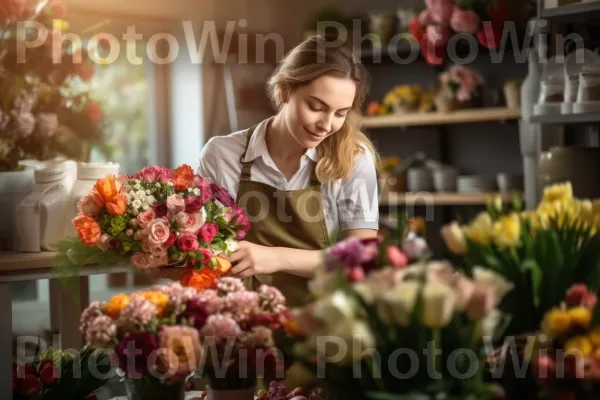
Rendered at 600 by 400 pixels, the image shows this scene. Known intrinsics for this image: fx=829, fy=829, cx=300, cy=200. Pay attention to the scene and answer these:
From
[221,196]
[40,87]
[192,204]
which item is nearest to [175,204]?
[192,204]

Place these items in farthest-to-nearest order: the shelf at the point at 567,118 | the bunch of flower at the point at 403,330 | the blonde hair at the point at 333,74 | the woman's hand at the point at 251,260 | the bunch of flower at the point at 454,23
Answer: the bunch of flower at the point at 454,23 → the shelf at the point at 567,118 → the blonde hair at the point at 333,74 → the woman's hand at the point at 251,260 → the bunch of flower at the point at 403,330

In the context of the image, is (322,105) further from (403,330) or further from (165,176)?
(403,330)

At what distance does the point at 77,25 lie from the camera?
482cm

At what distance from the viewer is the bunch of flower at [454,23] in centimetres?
394

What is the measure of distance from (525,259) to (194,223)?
2.03 feet

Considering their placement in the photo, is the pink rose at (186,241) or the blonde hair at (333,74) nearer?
the pink rose at (186,241)

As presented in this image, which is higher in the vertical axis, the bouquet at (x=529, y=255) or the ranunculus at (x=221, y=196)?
the ranunculus at (x=221, y=196)

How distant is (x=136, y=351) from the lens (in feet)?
3.63

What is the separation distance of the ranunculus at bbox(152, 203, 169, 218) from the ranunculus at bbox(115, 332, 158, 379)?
0.39m

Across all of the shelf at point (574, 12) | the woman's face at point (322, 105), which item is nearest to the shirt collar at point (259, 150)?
the woman's face at point (322, 105)

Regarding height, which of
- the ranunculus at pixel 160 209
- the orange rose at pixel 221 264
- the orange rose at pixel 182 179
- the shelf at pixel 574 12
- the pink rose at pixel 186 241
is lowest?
the orange rose at pixel 221 264

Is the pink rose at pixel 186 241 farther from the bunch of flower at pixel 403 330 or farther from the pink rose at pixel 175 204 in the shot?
the bunch of flower at pixel 403 330

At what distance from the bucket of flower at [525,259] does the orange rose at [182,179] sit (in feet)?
1.90

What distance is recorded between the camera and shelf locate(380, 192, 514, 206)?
4.17 meters
